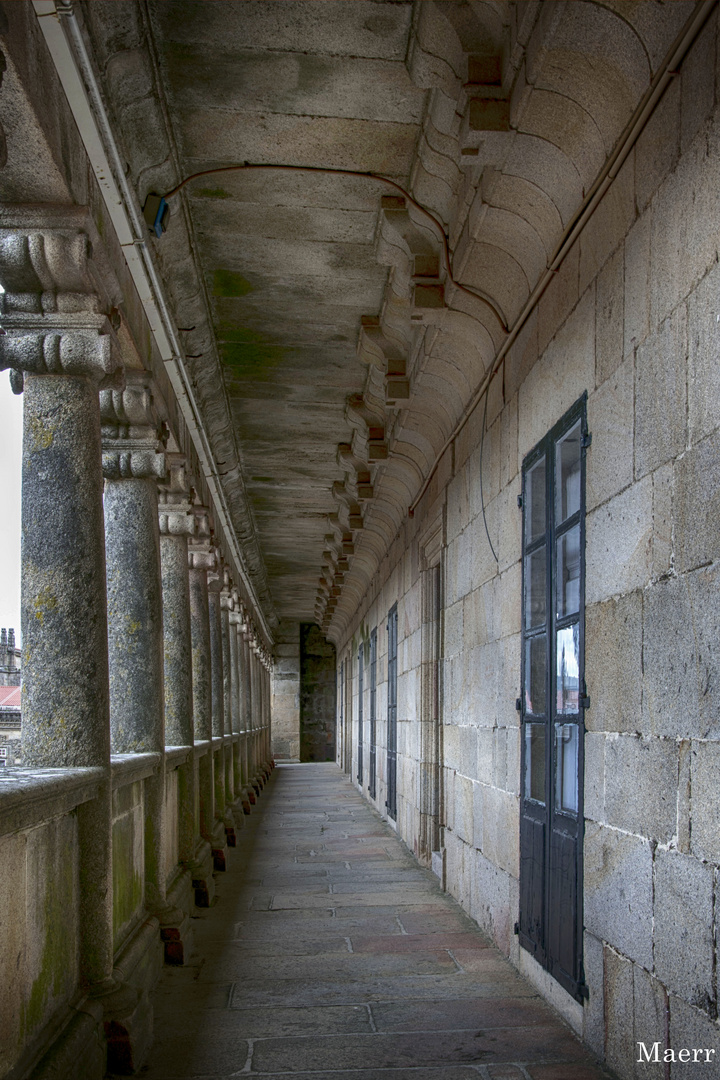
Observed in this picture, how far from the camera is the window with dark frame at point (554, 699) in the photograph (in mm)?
3725

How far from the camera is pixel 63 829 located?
3225mm

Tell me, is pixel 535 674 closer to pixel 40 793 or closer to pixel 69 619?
pixel 69 619

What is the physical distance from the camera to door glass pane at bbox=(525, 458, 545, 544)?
15.0 feet

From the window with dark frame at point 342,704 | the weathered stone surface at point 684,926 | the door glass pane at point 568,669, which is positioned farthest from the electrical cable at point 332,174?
the window with dark frame at point 342,704

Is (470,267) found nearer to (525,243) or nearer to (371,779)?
(525,243)

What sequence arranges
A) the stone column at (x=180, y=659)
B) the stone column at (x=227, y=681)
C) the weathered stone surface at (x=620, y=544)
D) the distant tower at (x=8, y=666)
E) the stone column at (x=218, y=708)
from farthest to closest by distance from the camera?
the distant tower at (x=8, y=666), the stone column at (x=227, y=681), the stone column at (x=218, y=708), the stone column at (x=180, y=659), the weathered stone surface at (x=620, y=544)

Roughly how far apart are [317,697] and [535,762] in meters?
25.7

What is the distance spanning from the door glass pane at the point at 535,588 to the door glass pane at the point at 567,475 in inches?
12.0

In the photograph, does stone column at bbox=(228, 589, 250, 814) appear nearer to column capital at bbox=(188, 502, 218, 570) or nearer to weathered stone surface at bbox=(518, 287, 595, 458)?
column capital at bbox=(188, 502, 218, 570)

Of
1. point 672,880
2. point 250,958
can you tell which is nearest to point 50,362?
point 672,880

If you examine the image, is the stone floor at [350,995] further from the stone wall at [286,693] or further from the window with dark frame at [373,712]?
the stone wall at [286,693]

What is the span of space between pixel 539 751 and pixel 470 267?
92.5 inches

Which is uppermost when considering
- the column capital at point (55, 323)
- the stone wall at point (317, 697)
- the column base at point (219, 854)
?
the column capital at point (55, 323)

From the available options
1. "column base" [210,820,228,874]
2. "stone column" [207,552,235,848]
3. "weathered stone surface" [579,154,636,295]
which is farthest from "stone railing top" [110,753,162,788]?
"stone column" [207,552,235,848]
